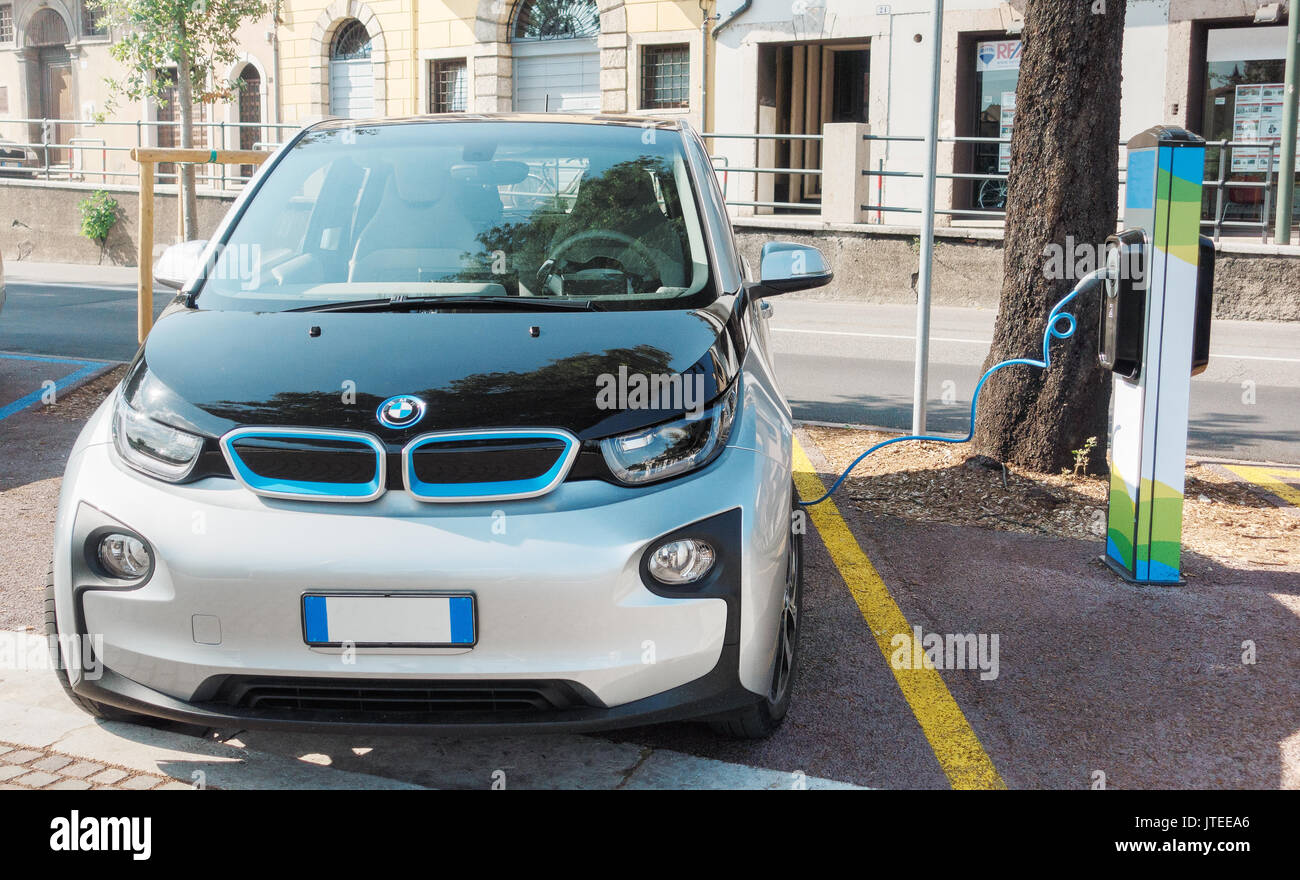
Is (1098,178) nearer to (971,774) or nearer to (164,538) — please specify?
(971,774)

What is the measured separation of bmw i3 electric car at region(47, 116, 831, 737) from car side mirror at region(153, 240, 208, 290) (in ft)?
1.94

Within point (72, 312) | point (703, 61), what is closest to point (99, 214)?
point (72, 312)

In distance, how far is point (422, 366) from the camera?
3.15 m

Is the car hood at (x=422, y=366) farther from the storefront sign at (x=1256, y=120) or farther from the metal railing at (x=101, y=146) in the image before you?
the metal railing at (x=101, y=146)

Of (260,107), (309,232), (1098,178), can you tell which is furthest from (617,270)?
(260,107)

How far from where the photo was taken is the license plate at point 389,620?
2.81m

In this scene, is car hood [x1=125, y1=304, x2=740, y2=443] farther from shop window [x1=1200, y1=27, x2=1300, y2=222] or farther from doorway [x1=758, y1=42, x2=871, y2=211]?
doorway [x1=758, y1=42, x2=871, y2=211]

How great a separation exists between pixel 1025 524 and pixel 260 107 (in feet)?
82.3

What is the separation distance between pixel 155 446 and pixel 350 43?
2489cm

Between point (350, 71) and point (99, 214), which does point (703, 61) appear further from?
point (99, 214)

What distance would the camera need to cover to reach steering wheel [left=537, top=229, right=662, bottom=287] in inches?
155

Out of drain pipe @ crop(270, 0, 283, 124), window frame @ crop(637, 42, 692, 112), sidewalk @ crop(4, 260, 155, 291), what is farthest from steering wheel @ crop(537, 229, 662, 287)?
drain pipe @ crop(270, 0, 283, 124)
